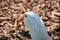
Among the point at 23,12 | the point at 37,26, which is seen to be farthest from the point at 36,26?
the point at 23,12

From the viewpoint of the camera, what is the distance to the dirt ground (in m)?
3.01

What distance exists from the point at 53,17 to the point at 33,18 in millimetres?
1151

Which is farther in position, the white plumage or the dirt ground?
the dirt ground

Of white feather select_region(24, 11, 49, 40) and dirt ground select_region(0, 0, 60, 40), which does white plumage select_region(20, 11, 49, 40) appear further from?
dirt ground select_region(0, 0, 60, 40)

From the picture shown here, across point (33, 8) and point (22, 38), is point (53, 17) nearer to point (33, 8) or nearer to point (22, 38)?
point (33, 8)

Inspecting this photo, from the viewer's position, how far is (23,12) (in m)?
3.40

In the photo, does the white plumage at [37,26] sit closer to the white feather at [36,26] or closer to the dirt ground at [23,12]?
the white feather at [36,26]

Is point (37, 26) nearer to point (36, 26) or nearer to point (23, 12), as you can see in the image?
point (36, 26)

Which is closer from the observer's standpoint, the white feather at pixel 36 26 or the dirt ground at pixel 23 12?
the white feather at pixel 36 26

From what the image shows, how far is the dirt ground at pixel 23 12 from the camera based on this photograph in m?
3.01

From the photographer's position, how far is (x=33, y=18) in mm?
2186

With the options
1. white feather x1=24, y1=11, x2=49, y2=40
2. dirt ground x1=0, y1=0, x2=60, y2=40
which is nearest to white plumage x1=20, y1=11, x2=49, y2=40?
white feather x1=24, y1=11, x2=49, y2=40

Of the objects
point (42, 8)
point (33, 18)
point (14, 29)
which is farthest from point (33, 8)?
point (33, 18)

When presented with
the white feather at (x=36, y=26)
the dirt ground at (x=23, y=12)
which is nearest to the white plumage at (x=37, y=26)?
the white feather at (x=36, y=26)
